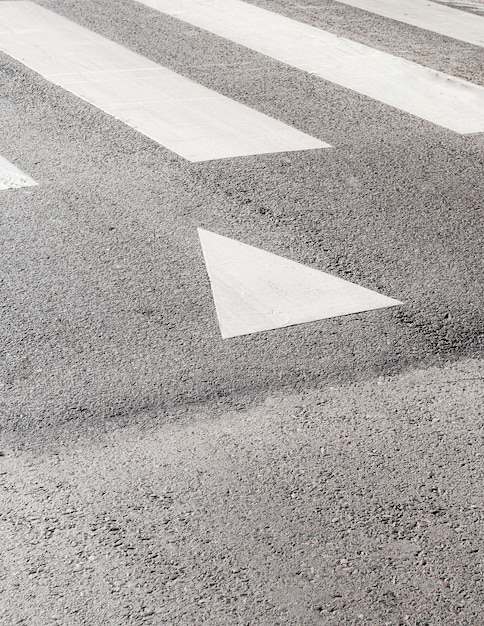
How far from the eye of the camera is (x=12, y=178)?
566cm

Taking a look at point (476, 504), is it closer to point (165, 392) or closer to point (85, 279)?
point (165, 392)

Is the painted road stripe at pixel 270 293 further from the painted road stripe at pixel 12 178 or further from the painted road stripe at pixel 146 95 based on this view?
the painted road stripe at pixel 146 95

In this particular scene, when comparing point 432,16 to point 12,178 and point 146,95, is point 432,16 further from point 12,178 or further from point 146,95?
point 12,178

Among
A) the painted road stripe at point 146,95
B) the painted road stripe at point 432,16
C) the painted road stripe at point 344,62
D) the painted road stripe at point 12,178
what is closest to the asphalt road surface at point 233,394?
the painted road stripe at point 12,178

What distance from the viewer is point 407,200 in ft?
18.4

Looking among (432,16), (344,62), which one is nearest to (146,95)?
(344,62)

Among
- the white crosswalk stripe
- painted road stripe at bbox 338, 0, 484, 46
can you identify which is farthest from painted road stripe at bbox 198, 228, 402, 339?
the white crosswalk stripe

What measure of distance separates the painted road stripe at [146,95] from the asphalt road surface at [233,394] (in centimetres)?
18

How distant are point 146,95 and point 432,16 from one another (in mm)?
4595

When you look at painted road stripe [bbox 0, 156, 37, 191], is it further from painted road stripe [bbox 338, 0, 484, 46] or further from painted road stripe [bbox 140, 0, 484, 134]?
painted road stripe [bbox 338, 0, 484, 46]

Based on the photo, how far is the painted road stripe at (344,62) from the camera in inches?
293

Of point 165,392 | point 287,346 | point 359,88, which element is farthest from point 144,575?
point 359,88

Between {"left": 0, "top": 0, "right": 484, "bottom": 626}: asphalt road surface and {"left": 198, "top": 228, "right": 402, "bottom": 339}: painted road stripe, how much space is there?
6 centimetres

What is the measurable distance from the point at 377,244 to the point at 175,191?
4.10ft
